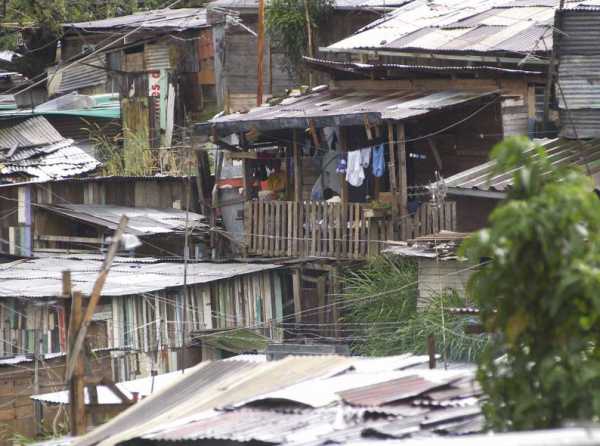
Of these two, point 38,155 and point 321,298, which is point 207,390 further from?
point 38,155

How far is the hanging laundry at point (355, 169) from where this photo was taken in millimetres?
20141

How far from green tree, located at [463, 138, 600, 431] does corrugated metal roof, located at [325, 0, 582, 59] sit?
11187mm

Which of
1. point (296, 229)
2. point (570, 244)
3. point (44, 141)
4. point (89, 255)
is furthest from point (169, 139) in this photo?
point (570, 244)

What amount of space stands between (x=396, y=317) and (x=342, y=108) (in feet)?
13.1

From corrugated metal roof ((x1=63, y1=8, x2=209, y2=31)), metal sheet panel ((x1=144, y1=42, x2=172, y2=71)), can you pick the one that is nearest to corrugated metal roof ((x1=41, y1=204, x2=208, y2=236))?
corrugated metal roof ((x1=63, y1=8, x2=209, y2=31))

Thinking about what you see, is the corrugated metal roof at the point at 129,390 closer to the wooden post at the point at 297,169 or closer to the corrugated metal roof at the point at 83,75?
the wooden post at the point at 297,169

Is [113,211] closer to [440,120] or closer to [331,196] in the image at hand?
[331,196]

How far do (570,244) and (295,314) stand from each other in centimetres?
1456

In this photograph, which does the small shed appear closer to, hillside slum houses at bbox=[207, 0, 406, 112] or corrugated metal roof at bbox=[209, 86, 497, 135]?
corrugated metal roof at bbox=[209, 86, 497, 135]

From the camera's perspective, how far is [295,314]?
21500 mm

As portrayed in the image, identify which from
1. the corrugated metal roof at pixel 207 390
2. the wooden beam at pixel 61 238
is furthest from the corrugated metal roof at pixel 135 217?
the corrugated metal roof at pixel 207 390

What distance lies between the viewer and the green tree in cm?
709

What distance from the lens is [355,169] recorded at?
2019 cm

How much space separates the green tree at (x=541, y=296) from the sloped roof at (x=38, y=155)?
17.9m
